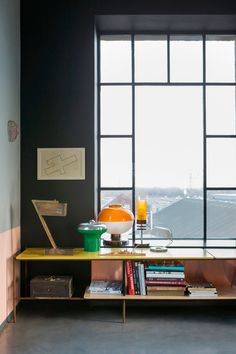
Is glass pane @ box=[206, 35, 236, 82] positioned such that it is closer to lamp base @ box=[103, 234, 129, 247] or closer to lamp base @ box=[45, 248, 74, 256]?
lamp base @ box=[103, 234, 129, 247]

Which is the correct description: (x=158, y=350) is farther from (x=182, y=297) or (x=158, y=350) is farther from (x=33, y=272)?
(x=33, y=272)

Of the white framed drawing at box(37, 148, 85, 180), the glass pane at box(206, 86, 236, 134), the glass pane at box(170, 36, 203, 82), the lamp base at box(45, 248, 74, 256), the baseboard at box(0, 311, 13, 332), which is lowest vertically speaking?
the baseboard at box(0, 311, 13, 332)

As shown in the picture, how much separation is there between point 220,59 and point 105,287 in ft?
9.76

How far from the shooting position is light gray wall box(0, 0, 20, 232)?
3.89 m

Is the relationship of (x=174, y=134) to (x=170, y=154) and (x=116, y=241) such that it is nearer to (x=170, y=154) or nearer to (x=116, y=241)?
(x=170, y=154)

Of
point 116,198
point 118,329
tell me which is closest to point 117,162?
point 116,198

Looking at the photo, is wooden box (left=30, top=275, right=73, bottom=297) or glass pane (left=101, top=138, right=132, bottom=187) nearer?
wooden box (left=30, top=275, right=73, bottom=297)

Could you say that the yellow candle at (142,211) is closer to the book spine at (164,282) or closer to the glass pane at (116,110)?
the book spine at (164,282)

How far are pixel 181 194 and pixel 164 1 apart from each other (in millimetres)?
2221

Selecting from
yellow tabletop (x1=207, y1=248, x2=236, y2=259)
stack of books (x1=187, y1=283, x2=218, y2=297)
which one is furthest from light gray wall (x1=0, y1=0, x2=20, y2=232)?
yellow tabletop (x1=207, y1=248, x2=236, y2=259)

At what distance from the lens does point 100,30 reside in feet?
16.0

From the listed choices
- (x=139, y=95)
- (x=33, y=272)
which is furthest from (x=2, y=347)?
(x=139, y=95)

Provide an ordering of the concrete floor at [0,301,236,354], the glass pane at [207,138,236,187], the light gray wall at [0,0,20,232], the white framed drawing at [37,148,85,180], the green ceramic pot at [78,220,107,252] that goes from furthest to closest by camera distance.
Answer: the glass pane at [207,138,236,187] → the white framed drawing at [37,148,85,180] → the green ceramic pot at [78,220,107,252] → the light gray wall at [0,0,20,232] → the concrete floor at [0,301,236,354]

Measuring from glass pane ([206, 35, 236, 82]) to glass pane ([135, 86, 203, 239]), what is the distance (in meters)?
0.28
